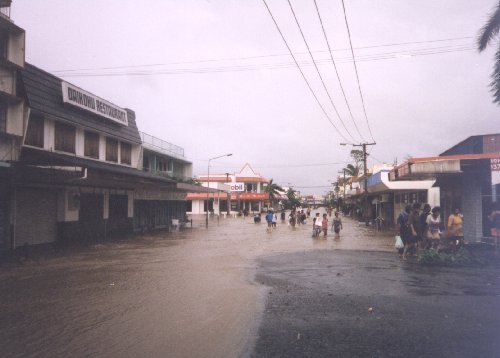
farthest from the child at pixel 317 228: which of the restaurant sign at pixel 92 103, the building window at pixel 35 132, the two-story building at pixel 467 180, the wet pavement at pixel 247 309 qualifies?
the building window at pixel 35 132

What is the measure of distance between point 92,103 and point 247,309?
1904 cm

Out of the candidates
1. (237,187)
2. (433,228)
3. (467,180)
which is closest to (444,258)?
(433,228)

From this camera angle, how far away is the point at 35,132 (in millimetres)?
17875

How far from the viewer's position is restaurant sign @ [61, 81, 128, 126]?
66.9 ft

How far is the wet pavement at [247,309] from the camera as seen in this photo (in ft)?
17.3

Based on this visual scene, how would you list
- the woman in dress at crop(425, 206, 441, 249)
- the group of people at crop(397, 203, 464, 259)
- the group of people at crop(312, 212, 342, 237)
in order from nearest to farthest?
1. the group of people at crop(397, 203, 464, 259)
2. the woman in dress at crop(425, 206, 441, 249)
3. the group of people at crop(312, 212, 342, 237)

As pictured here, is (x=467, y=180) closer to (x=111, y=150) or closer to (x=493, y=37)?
(x=493, y=37)

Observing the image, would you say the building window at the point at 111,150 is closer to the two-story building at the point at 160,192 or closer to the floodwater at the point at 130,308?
the two-story building at the point at 160,192

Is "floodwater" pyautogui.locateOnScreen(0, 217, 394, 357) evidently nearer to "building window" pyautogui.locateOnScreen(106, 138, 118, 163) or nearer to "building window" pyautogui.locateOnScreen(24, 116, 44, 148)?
"building window" pyautogui.locateOnScreen(24, 116, 44, 148)

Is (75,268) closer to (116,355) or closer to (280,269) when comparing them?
(280,269)

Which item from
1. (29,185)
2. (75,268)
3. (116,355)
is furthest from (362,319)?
(29,185)

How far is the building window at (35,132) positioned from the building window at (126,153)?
25.8 feet

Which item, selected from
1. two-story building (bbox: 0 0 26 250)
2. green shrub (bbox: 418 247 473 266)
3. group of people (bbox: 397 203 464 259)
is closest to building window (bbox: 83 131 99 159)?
two-story building (bbox: 0 0 26 250)

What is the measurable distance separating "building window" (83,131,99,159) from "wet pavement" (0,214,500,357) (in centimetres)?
1062
